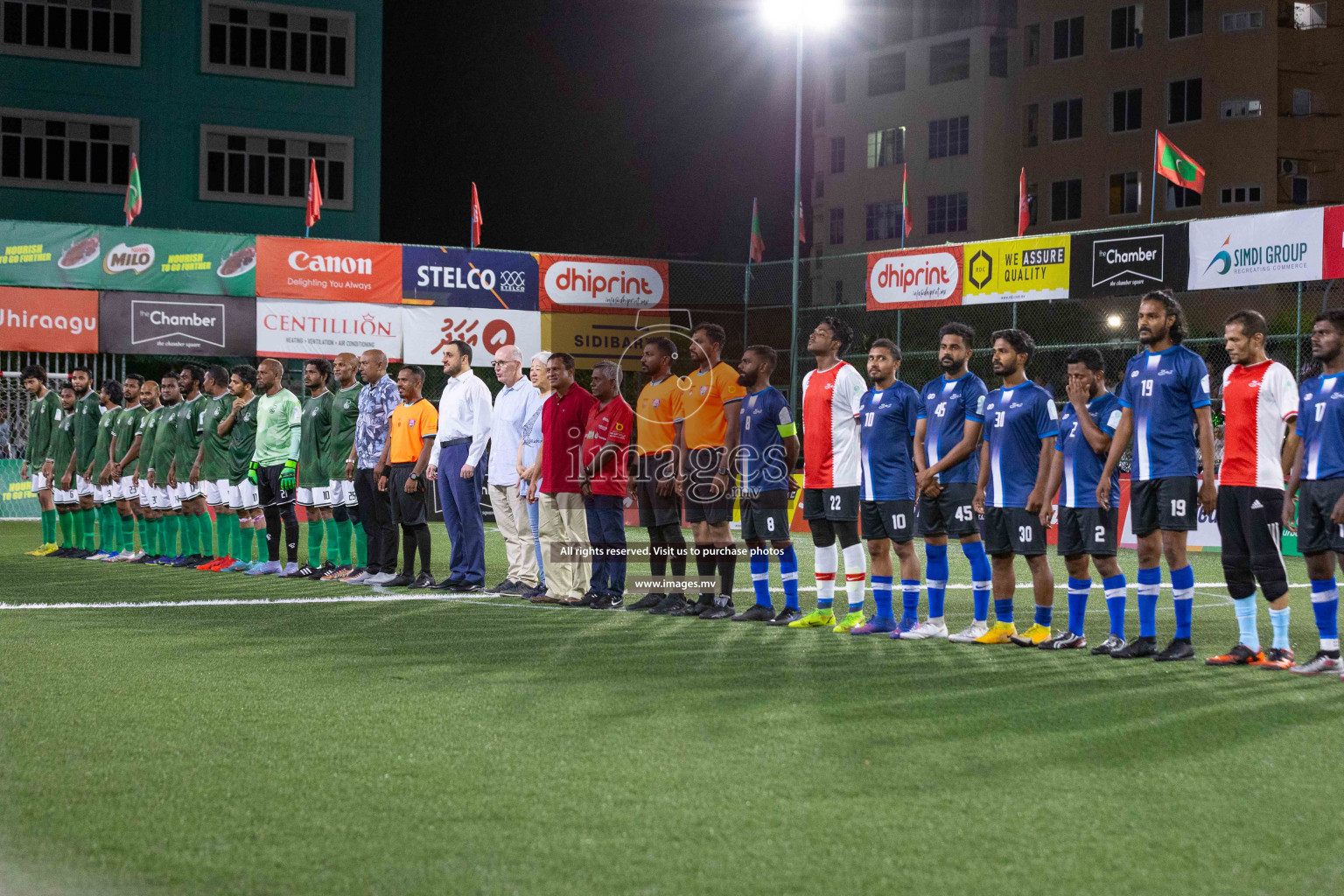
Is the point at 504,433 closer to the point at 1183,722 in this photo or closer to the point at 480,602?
the point at 480,602

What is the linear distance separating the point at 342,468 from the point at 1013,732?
954 cm

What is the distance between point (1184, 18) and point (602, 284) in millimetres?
32299

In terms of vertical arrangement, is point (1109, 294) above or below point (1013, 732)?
above

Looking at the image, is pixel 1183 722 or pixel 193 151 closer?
pixel 1183 722

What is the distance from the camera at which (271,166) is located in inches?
1451

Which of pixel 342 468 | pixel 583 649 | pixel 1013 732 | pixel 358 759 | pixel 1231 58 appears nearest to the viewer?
pixel 358 759

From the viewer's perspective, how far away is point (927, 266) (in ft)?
84.6

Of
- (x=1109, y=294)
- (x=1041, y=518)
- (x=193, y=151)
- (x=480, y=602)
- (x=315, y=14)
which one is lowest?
(x=480, y=602)

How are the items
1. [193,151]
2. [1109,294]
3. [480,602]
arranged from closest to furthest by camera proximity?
1. [480,602]
2. [1109,294]
3. [193,151]

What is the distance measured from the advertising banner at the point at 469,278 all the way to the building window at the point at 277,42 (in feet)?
37.8

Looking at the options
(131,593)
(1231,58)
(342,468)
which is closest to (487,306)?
(342,468)

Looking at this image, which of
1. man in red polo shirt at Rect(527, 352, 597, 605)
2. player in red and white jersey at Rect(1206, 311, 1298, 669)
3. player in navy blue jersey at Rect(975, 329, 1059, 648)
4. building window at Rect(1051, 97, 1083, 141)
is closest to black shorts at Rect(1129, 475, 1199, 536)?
player in red and white jersey at Rect(1206, 311, 1298, 669)

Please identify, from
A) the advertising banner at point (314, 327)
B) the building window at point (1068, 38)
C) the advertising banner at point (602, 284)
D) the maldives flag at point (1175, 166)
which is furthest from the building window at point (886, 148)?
the advertising banner at point (314, 327)

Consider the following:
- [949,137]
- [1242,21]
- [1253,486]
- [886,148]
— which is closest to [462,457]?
[1253,486]
